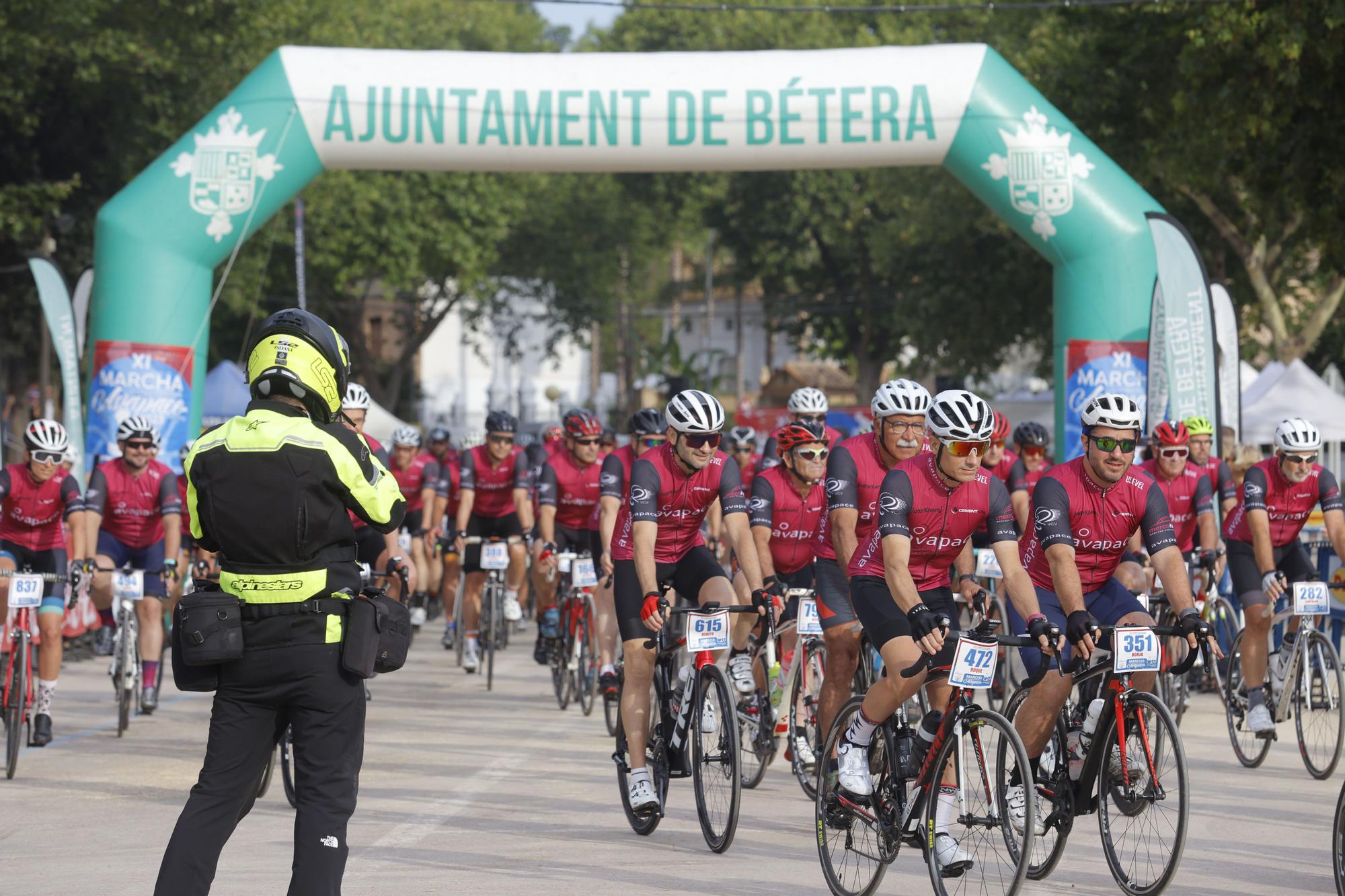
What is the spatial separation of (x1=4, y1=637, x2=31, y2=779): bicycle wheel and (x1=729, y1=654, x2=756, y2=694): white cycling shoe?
4168mm

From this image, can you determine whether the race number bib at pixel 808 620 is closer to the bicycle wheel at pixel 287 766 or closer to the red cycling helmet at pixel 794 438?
Result: the red cycling helmet at pixel 794 438

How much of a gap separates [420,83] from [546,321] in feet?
162

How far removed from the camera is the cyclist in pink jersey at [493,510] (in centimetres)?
1497

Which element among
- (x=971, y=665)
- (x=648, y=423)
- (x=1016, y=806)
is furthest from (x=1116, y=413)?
(x=648, y=423)

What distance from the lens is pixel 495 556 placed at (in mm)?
14633

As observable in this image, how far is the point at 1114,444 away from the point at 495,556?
7970 millimetres

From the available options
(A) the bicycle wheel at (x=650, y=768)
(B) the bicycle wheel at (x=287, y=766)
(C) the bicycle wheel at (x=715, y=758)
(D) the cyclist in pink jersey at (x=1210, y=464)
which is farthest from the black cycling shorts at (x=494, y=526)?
(C) the bicycle wheel at (x=715, y=758)

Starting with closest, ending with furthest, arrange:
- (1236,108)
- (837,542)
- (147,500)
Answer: (837,542), (147,500), (1236,108)

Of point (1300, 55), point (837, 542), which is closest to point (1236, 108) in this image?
point (1300, 55)

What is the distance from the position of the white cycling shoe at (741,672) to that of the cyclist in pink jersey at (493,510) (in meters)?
5.66

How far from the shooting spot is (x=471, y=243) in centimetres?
4509

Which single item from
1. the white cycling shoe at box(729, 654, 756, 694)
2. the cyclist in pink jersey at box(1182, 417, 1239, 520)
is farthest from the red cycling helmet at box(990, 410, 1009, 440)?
the white cycling shoe at box(729, 654, 756, 694)

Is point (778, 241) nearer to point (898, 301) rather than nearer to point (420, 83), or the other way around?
point (898, 301)

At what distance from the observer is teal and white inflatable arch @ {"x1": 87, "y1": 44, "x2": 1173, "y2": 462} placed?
55.9 ft
